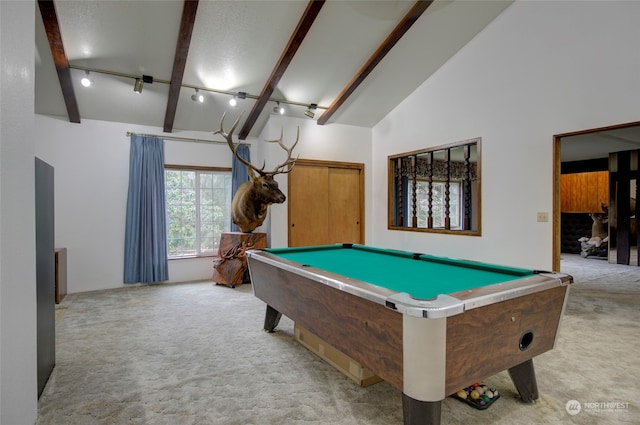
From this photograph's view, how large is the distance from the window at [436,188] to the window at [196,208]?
287 centimetres

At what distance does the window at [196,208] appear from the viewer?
17.0 feet

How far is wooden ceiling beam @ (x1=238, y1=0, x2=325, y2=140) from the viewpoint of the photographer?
3.48m

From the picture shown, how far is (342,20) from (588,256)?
7565 mm

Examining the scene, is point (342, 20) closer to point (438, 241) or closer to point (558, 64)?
point (558, 64)

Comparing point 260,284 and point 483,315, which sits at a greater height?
point 483,315

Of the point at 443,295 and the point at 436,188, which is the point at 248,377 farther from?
the point at 436,188

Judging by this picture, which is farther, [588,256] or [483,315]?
[588,256]

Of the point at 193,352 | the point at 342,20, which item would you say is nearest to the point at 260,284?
the point at 193,352

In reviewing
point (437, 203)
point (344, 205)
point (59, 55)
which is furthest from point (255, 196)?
point (437, 203)

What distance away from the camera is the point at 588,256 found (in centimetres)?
742

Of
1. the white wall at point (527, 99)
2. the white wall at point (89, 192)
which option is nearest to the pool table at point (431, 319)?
the white wall at point (527, 99)

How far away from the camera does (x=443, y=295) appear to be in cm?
135

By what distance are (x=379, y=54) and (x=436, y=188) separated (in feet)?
14.2

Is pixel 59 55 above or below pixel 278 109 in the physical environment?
above
